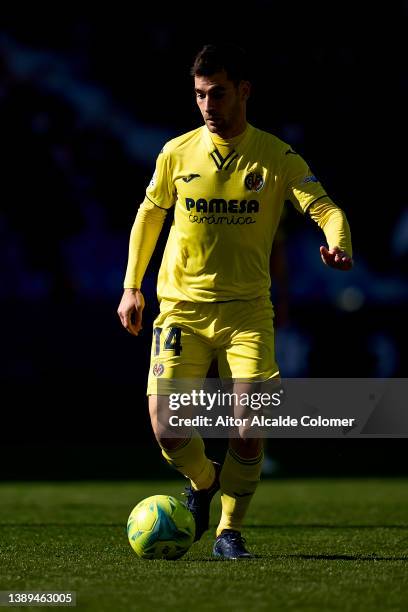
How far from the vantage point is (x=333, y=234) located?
620cm

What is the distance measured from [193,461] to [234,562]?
722mm

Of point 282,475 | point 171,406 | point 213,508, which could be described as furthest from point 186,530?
point 282,475

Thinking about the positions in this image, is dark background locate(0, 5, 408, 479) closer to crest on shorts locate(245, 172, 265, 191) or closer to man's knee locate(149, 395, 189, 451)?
man's knee locate(149, 395, 189, 451)

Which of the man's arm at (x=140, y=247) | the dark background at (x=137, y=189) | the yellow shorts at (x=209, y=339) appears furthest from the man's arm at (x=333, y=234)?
the dark background at (x=137, y=189)

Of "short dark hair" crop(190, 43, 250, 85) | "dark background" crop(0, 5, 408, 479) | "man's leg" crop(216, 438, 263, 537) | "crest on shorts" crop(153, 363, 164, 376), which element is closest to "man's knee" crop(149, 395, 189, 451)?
"crest on shorts" crop(153, 363, 164, 376)

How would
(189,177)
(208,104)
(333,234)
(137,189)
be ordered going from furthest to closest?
1. (137,189)
2. (189,177)
3. (208,104)
4. (333,234)

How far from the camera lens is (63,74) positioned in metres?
16.4

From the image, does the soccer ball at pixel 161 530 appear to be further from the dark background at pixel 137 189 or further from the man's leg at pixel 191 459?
the dark background at pixel 137 189

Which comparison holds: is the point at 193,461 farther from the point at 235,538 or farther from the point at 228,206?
the point at 228,206

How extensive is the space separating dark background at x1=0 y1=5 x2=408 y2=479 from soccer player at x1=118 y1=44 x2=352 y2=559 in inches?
302

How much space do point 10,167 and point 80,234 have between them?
131 centimetres

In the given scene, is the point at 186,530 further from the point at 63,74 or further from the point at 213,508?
the point at 63,74

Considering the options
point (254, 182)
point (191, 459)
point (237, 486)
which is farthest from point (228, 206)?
point (237, 486)

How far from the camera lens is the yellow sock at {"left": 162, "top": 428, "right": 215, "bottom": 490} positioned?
6.43 m
